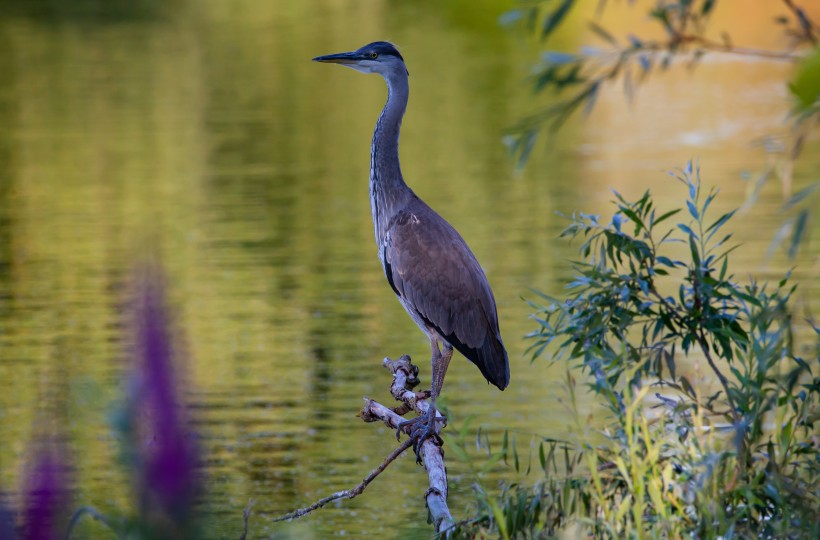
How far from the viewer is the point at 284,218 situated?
2175 cm

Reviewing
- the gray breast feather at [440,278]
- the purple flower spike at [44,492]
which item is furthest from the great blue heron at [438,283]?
the purple flower spike at [44,492]

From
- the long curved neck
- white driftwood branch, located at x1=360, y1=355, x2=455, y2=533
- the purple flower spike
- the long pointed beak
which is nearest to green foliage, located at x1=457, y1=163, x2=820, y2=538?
white driftwood branch, located at x1=360, y1=355, x2=455, y2=533

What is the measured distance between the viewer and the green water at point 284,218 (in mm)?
11469

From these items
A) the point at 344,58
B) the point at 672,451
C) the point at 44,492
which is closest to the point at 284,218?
the point at 344,58

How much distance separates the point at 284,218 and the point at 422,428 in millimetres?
16702

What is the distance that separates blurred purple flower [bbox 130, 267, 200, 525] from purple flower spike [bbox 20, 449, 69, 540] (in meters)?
0.06

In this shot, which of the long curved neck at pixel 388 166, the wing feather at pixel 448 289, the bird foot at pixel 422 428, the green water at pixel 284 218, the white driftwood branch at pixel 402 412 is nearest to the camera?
the white driftwood branch at pixel 402 412

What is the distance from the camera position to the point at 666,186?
22.9 meters

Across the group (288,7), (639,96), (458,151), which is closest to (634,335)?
(458,151)

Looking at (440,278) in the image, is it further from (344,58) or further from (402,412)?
(344,58)

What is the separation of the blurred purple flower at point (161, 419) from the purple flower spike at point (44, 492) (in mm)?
63

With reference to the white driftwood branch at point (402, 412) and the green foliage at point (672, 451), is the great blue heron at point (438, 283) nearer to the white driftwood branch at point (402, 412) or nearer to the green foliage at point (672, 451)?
the white driftwood branch at point (402, 412)

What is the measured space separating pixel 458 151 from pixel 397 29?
20.4 m

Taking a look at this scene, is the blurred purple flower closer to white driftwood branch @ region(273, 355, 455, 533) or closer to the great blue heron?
white driftwood branch @ region(273, 355, 455, 533)
